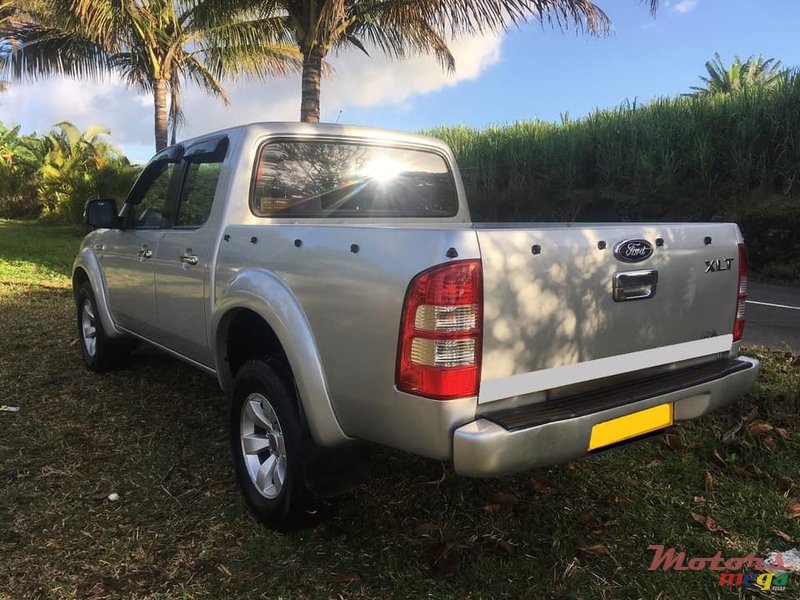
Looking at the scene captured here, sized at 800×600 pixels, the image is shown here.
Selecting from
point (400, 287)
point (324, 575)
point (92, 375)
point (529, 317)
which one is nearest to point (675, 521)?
point (529, 317)

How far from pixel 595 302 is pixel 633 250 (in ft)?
0.88

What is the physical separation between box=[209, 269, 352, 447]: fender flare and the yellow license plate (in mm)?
917

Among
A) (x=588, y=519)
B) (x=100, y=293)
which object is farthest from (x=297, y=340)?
(x=100, y=293)

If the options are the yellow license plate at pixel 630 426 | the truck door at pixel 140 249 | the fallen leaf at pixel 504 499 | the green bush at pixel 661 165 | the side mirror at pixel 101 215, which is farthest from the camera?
the green bush at pixel 661 165

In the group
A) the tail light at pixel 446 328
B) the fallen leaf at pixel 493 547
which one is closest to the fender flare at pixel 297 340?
the tail light at pixel 446 328

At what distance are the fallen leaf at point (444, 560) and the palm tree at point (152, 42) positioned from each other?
32.3 feet

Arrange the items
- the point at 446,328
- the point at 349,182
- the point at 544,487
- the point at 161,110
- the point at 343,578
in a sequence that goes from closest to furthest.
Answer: the point at 446,328 → the point at 343,578 → the point at 544,487 → the point at 349,182 → the point at 161,110

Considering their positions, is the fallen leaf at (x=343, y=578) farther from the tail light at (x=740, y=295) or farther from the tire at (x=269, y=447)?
the tail light at (x=740, y=295)

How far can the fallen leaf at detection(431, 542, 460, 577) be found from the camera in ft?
8.32

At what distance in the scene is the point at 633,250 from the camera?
2439 millimetres

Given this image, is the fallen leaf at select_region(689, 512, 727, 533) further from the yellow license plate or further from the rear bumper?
the rear bumper

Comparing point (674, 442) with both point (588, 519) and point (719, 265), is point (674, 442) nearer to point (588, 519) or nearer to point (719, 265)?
point (588, 519)

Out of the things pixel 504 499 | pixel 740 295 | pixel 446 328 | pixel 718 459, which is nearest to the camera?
pixel 446 328

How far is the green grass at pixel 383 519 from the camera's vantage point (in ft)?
8.14
